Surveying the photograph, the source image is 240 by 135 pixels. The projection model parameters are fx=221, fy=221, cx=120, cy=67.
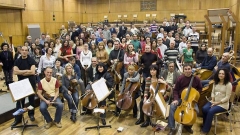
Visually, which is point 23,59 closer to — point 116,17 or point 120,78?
point 120,78

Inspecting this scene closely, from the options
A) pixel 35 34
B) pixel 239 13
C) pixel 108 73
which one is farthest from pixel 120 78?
pixel 35 34

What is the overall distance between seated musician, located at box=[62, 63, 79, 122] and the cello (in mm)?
2155

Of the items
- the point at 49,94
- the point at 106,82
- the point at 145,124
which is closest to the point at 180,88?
the point at 145,124

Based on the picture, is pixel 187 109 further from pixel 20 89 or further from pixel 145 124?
pixel 20 89

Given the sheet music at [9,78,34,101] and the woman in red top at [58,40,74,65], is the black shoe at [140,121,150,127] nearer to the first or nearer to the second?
the sheet music at [9,78,34,101]

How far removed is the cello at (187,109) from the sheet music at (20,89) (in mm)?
2664

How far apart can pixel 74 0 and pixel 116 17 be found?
3182mm

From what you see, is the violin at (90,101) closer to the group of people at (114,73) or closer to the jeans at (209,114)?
the group of people at (114,73)

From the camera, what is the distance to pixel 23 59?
4.44 m

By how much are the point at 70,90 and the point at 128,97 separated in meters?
1.33

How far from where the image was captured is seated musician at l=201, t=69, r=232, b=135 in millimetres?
3707

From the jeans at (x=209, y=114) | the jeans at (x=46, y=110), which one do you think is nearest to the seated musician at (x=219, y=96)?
the jeans at (x=209, y=114)

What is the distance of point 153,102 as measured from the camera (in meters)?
3.66

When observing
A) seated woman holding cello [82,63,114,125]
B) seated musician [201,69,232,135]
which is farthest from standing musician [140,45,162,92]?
seated musician [201,69,232,135]
